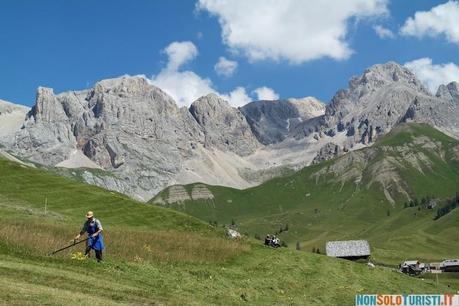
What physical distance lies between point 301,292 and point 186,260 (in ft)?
32.6

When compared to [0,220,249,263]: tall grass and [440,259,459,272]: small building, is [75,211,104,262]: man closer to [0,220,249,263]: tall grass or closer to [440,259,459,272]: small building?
[0,220,249,263]: tall grass

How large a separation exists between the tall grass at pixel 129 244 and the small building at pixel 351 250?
198 feet

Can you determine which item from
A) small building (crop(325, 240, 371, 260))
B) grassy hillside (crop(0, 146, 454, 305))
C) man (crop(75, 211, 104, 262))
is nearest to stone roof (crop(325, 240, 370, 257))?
small building (crop(325, 240, 371, 260))

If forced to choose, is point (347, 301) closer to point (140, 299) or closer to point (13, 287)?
point (140, 299)

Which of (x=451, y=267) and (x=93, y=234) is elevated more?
(x=93, y=234)

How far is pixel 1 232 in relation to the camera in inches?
1587

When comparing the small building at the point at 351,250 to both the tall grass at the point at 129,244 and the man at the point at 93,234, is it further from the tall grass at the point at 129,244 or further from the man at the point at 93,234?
the man at the point at 93,234

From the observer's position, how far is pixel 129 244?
47.3 meters

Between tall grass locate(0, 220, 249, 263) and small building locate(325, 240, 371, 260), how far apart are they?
198ft

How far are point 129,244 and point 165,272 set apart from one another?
25.9 ft

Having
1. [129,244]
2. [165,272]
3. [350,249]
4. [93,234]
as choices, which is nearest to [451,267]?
[350,249]

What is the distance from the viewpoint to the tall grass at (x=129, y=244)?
39.6 metres

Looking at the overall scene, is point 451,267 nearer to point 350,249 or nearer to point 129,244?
point 350,249


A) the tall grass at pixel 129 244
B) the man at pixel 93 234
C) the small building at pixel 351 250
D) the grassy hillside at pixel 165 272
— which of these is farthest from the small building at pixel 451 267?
the man at pixel 93 234
